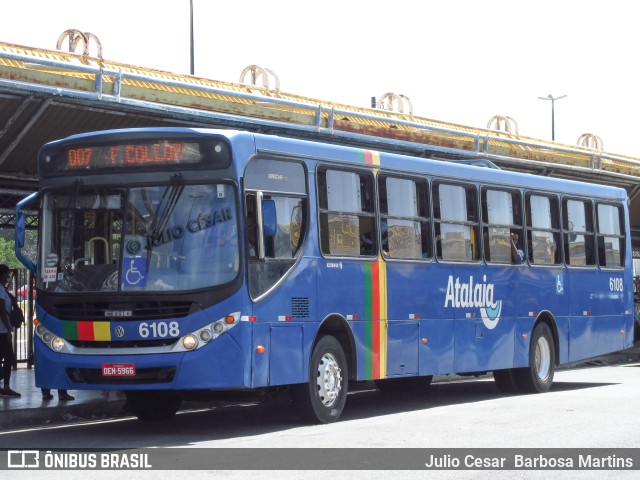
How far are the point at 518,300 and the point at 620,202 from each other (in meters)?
4.43

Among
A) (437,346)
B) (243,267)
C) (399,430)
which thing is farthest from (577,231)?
(243,267)

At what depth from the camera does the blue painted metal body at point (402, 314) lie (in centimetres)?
1252

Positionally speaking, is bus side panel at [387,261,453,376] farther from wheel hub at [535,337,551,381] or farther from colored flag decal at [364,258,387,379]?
wheel hub at [535,337,551,381]

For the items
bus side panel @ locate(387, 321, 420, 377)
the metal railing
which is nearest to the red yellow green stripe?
bus side panel @ locate(387, 321, 420, 377)

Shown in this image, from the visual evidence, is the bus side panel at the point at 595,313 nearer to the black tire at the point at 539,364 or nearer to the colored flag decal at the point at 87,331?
the black tire at the point at 539,364

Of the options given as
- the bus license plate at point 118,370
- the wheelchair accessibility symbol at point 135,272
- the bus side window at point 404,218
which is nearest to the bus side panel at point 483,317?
the bus side window at point 404,218

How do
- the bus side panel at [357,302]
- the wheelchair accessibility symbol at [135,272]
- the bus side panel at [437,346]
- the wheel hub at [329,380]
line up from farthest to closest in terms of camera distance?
the bus side panel at [437,346] < the bus side panel at [357,302] < the wheel hub at [329,380] < the wheelchair accessibility symbol at [135,272]

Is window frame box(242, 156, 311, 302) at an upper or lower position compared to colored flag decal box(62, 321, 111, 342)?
upper

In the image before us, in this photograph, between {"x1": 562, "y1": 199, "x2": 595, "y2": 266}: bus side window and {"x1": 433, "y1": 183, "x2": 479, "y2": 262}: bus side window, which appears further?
{"x1": 562, "y1": 199, "x2": 595, "y2": 266}: bus side window

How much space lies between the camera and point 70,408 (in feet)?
50.3

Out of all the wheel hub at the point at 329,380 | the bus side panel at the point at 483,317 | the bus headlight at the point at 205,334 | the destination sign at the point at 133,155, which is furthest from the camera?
the bus side panel at the point at 483,317

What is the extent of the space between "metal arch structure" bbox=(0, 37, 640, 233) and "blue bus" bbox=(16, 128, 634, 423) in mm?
2361

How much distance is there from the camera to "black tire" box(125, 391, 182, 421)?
14531 mm

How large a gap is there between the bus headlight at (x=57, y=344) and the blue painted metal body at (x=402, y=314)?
67 mm
